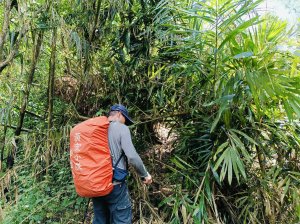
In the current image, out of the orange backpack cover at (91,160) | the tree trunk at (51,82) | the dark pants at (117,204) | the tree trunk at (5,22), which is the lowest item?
the dark pants at (117,204)

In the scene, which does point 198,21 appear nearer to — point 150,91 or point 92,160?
point 150,91

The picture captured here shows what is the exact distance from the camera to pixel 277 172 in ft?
9.64

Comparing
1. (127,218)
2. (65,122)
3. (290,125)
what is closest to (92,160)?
(127,218)

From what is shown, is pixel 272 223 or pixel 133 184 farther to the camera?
pixel 133 184

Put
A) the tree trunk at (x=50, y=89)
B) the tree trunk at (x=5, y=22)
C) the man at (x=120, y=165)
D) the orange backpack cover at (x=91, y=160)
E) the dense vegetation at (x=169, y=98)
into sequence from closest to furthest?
the orange backpack cover at (x=91, y=160), the man at (x=120, y=165), the dense vegetation at (x=169, y=98), the tree trunk at (x=5, y=22), the tree trunk at (x=50, y=89)

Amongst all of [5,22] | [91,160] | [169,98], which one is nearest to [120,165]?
[91,160]

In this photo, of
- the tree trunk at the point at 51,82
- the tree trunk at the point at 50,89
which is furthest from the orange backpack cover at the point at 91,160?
the tree trunk at the point at 51,82

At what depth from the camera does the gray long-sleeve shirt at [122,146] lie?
2.45 meters

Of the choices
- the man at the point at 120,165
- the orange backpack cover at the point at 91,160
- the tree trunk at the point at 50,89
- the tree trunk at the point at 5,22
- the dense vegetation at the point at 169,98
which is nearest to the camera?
the orange backpack cover at the point at 91,160

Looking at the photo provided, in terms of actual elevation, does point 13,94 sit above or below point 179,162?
above

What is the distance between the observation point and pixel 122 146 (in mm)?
2467

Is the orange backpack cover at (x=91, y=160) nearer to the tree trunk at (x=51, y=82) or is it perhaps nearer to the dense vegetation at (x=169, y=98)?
the dense vegetation at (x=169, y=98)

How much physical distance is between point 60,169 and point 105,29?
1.69 m

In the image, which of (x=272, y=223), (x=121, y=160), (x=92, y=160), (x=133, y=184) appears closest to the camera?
(x=92, y=160)
